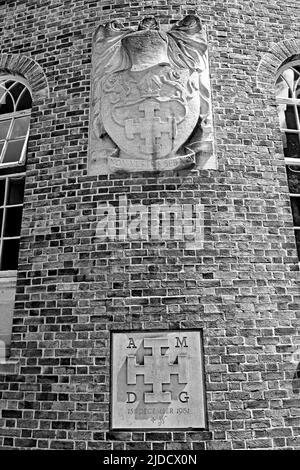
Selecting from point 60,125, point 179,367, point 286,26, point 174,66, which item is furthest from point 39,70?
point 179,367

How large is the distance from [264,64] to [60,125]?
8.87ft

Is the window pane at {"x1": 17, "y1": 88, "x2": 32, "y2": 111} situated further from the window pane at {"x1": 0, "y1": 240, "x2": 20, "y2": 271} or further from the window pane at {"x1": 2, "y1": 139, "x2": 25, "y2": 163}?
the window pane at {"x1": 0, "y1": 240, "x2": 20, "y2": 271}

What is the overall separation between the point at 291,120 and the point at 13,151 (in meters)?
3.73

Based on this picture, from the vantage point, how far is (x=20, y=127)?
5.33 metres

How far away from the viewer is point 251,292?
396cm

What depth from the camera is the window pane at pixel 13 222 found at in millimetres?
4754

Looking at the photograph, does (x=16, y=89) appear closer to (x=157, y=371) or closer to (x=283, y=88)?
(x=283, y=88)

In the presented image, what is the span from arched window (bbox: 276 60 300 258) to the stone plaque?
2031mm

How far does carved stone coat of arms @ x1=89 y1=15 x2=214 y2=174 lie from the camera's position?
4.33m

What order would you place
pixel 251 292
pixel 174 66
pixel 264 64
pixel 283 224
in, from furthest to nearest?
1. pixel 264 64
2. pixel 174 66
3. pixel 283 224
4. pixel 251 292

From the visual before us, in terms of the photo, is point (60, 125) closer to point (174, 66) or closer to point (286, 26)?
point (174, 66)

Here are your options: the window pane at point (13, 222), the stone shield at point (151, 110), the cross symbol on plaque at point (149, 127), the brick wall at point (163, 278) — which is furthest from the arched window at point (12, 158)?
the cross symbol on plaque at point (149, 127)

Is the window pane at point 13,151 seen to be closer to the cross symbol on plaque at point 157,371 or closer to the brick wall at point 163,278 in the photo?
the brick wall at point 163,278

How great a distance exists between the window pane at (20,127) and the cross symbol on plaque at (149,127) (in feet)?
5.59
